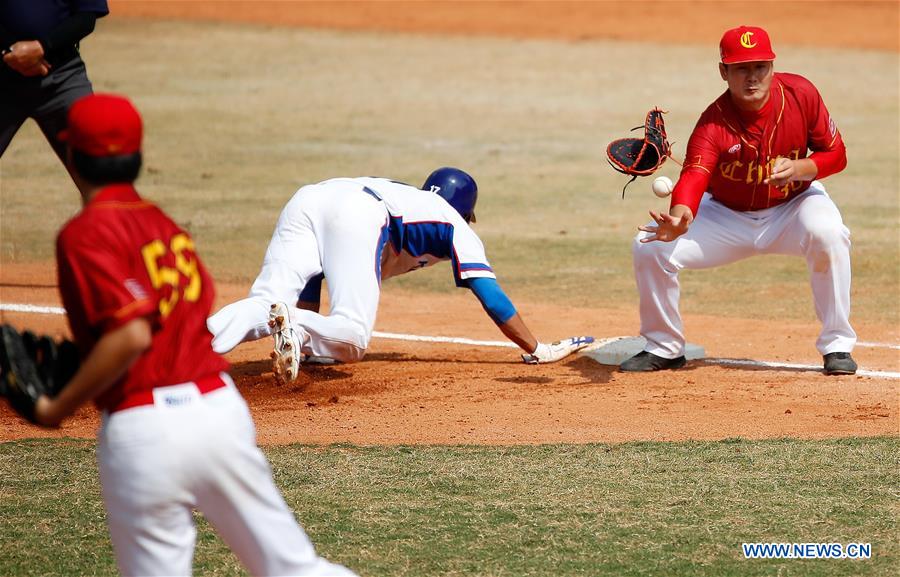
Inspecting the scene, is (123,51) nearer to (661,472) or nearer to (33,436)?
(33,436)

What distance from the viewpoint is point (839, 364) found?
287 inches

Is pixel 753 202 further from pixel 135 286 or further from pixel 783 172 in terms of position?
pixel 135 286

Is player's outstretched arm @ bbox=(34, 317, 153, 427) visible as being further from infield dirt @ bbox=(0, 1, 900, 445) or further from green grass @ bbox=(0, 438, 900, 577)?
infield dirt @ bbox=(0, 1, 900, 445)

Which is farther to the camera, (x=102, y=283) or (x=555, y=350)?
(x=555, y=350)

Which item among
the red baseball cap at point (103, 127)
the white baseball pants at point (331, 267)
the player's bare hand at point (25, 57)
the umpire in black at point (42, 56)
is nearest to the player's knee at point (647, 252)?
the white baseball pants at point (331, 267)

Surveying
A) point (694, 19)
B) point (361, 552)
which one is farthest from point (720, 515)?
point (694, 19)

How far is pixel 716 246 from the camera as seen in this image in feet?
24.7

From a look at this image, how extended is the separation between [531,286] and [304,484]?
4863mm

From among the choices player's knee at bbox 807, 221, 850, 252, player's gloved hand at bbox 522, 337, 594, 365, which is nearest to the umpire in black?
player's gloved hand at bbox 522, 337, 594, 365

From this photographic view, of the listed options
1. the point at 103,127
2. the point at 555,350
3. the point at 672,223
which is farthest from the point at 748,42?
the point at 103,127

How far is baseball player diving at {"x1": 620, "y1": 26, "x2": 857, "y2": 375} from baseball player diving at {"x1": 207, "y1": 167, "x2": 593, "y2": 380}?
85 centimetres

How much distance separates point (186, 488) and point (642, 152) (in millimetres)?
4532

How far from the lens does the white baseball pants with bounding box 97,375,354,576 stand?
3.28m

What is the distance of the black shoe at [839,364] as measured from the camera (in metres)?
7.27
